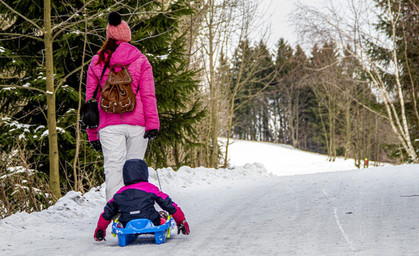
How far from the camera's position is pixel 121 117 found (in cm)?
389

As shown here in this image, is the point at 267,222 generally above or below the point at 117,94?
below

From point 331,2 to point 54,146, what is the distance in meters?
13.8

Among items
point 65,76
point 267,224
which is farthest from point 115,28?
point 65,76

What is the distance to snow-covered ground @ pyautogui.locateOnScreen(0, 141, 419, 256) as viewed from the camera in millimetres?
3131

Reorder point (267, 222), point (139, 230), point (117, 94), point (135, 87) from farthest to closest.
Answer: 1. point (267, 222)
2. point (135, 87)
3. point (117, 94)
4. point (139, 230)

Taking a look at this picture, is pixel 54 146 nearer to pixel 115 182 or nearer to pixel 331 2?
pixel 115 182

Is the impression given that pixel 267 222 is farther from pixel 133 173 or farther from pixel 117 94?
pixel 117 94

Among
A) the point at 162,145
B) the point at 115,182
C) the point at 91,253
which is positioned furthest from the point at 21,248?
the point at 162,145

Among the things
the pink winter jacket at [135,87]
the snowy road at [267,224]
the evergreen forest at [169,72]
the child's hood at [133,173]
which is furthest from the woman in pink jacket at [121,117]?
the evergreen forest at [169,72]

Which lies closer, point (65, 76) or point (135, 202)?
point (135, 202)

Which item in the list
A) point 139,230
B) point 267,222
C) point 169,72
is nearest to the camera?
point 139,230

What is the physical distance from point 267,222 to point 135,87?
2062mm

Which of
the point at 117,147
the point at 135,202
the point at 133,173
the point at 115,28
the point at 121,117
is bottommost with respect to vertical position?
the point at 135,202

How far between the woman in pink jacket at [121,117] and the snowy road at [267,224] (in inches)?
32.1
